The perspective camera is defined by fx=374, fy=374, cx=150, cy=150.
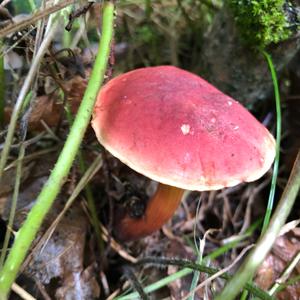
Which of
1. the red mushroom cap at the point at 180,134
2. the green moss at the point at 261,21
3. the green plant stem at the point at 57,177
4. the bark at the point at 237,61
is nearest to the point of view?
the green plant stem at the point at 57,177

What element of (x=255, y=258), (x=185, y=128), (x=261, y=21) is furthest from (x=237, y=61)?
(x=255, y=258)

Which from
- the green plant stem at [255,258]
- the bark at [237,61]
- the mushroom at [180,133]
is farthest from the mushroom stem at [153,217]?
the bark at [237,61]

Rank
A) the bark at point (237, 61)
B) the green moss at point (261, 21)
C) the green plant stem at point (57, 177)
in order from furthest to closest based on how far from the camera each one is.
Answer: the bark at point (237, 61), the green moss at point (261, 21), the green plant stem at point (57, 177)

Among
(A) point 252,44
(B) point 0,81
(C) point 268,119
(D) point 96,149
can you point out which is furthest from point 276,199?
(B) point 0,81

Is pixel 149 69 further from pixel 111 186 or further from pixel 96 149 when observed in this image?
pixel 111 186

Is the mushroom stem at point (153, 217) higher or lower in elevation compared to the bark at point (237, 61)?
lower

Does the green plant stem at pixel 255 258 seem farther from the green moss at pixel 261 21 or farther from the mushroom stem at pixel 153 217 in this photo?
the green moss at pixel 261 21

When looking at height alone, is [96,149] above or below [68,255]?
above

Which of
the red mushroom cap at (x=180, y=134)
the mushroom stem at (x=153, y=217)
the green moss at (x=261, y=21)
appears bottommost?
the mushroom stem at (x=153, y=217)

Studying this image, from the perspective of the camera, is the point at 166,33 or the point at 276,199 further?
the point at 166,33
